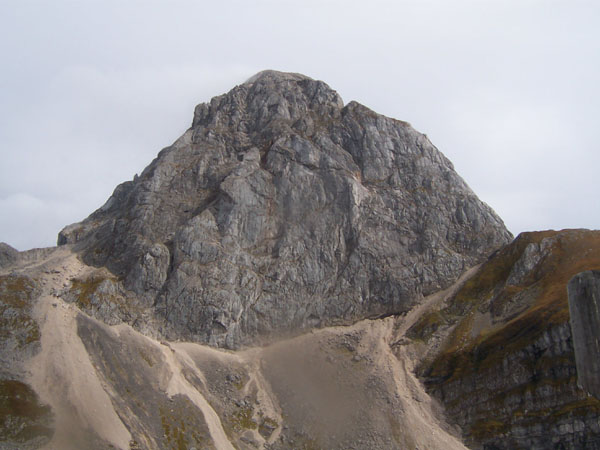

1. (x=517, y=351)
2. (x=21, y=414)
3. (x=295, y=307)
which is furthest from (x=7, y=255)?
(x=517, y=351)

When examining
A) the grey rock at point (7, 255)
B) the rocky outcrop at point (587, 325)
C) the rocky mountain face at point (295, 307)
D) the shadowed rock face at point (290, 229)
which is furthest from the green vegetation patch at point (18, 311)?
the rocky outcrop at point (587, 325)

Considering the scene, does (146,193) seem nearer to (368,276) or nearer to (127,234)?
(127,234)

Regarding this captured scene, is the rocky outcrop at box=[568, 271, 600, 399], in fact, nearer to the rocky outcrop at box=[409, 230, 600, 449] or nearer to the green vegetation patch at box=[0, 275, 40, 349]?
the rocky outcrop at box=[409, 230, 600, 449]

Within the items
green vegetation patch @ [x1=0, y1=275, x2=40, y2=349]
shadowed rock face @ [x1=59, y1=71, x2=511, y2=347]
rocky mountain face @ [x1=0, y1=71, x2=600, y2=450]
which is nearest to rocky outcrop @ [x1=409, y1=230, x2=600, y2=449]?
rocky mountain face @ [x1=0, y1=71, x2=600, y2=450]

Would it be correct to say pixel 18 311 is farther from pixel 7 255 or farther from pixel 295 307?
pixel 295 307

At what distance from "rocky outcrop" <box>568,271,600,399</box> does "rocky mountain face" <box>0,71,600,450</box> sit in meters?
59.1

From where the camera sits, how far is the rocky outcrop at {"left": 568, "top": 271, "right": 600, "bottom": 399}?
1365 cm

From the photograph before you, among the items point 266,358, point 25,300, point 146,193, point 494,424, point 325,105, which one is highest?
point 325,105

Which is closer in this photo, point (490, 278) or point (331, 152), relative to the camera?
point (490, 278)

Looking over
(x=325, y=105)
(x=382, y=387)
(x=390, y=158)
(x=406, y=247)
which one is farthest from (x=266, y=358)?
(x=325, y=105)

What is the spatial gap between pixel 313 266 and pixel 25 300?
52076mm

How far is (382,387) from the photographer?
264 ft

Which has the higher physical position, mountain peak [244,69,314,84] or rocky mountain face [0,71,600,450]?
mountain peak [244,69,314,84]

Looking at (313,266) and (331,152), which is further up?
(331,152)
